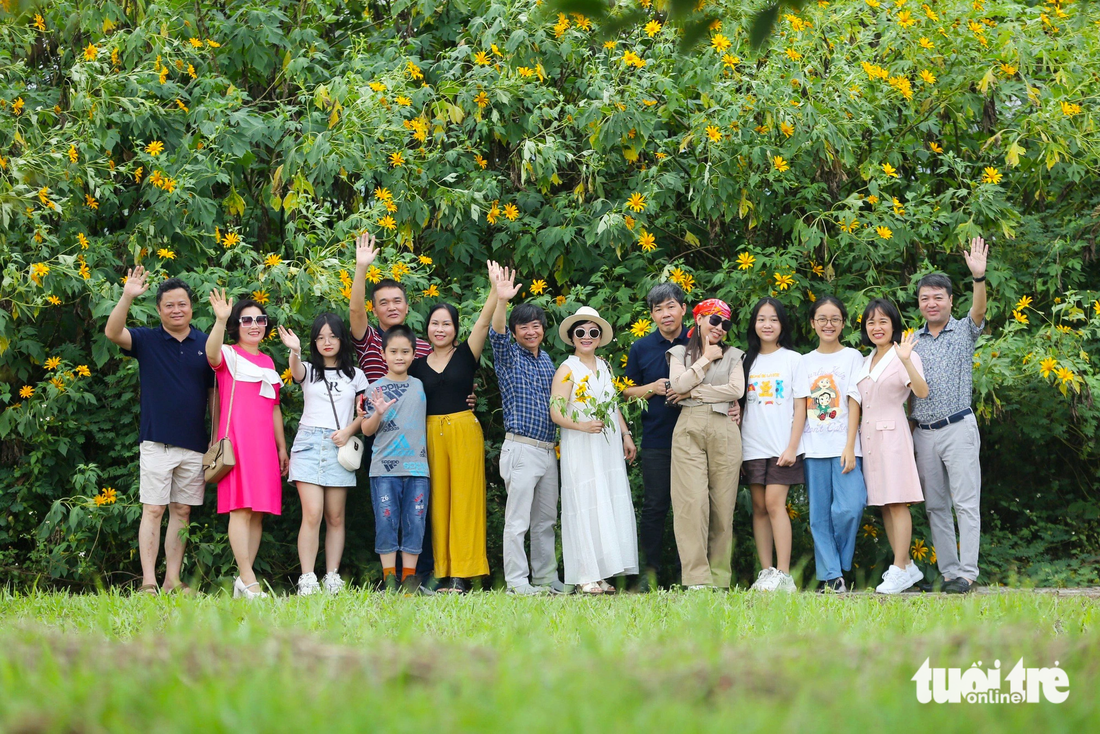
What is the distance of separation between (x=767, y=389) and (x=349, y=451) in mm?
2573

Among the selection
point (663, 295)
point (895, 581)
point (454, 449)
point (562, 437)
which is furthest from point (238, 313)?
point (895, 581)

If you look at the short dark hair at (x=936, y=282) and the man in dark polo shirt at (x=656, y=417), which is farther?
the man in dark polo shirt at (x=656, y=417)

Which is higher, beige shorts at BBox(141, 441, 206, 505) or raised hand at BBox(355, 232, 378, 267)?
raised hand at BBox(355, 232, 378, 267)

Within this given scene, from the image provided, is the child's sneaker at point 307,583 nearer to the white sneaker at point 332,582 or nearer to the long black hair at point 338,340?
the white sneaker at point 332,582

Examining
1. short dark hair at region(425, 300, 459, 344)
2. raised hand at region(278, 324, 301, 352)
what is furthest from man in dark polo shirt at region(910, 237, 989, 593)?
raised hand at region(278, 324, 301, 352)

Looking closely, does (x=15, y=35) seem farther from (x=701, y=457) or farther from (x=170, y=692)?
(x=170, y=692)

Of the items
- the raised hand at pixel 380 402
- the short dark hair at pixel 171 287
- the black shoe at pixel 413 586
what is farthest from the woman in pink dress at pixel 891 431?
the short dark hair at pixel 171 287

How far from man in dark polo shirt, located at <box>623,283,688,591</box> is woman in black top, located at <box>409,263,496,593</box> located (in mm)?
985

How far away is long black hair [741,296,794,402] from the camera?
21.5ft

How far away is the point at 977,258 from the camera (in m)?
6.23

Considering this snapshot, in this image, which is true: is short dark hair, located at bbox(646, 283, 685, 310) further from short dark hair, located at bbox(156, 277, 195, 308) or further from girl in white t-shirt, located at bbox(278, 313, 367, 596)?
short dark hair, located at bbox(156, 277, 195, 308)

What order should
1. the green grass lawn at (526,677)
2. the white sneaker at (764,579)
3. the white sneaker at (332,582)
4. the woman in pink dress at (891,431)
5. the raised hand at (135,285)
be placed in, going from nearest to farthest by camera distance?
the green grass lawn at (526,677) → the white sneaker at (332,582) → the raised hand at (135,285) → the white sneaker at (764,579) → the woman in pink dress at (891,431)

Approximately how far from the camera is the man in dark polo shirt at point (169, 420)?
6059 millimetres

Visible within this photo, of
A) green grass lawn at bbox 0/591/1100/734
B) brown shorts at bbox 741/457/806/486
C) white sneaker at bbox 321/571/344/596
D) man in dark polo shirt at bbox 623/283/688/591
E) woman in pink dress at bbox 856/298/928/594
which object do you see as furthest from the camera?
man in dark polo shirt at bbox 623/283/688/591
